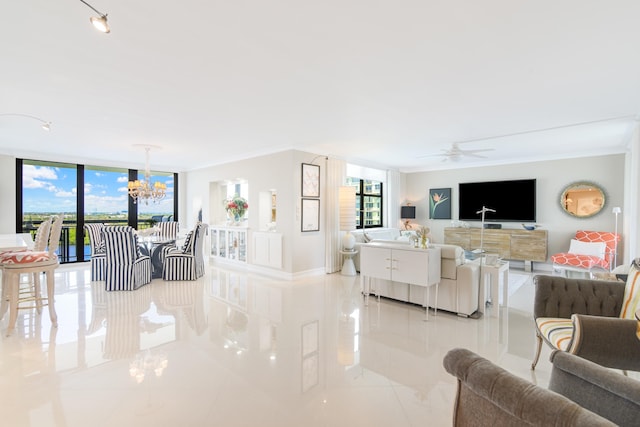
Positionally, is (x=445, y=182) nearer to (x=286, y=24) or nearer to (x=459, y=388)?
(x=286, y=24)

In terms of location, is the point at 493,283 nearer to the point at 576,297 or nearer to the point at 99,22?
the point at 576,297

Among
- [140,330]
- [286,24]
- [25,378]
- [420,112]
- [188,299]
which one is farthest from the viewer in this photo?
[188,299]

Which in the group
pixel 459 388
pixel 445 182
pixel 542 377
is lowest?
pixel 542 377

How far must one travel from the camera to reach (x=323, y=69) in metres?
2.63

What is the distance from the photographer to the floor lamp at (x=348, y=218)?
627 cm

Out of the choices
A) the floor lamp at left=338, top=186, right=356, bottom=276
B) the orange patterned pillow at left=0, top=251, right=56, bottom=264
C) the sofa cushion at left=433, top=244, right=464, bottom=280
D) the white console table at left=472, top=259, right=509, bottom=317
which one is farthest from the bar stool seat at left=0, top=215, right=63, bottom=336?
the white console table at left=472, top=259, right=509, bottom=317

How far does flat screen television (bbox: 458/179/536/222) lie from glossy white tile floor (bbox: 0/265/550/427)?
10.5 feet

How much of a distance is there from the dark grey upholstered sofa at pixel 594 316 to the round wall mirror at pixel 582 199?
16.3 feet

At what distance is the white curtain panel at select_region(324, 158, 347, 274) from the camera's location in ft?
21.0

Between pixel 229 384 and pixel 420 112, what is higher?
pixel 420 112

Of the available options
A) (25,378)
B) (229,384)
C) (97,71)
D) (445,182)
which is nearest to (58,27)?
(97,71)

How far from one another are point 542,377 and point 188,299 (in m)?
4.28

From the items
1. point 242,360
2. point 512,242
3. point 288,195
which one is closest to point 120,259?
point 288,195

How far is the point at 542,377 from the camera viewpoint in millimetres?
2457
